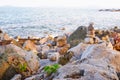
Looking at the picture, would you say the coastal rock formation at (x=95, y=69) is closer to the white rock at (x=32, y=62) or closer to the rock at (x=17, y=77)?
the rock at (x=17, y=77)

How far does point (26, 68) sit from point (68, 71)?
13.2 feet

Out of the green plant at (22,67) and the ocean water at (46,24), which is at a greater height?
the green plant at (22,67)

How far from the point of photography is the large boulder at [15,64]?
38.0ft

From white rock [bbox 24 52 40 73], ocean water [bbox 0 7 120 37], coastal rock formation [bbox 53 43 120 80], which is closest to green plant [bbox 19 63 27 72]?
white rock [bbox 24 52 40 73]

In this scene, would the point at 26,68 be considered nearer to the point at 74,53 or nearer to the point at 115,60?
the point at 74,53

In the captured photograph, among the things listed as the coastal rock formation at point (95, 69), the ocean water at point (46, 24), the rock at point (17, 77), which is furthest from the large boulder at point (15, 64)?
the ocean water at point (46, 24)

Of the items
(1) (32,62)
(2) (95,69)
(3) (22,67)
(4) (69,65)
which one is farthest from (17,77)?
(2) (95,69)

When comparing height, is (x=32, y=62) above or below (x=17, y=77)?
above

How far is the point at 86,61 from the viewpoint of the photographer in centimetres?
873

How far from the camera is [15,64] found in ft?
38.6

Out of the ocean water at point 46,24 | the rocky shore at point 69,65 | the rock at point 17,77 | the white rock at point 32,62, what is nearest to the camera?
the rocky shore at point 69,65

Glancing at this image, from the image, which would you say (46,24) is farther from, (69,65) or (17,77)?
(69,65)

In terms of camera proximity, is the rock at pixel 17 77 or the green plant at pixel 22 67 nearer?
the rock at pixel 17 77

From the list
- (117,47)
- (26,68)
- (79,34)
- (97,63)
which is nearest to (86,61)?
(97,63)
